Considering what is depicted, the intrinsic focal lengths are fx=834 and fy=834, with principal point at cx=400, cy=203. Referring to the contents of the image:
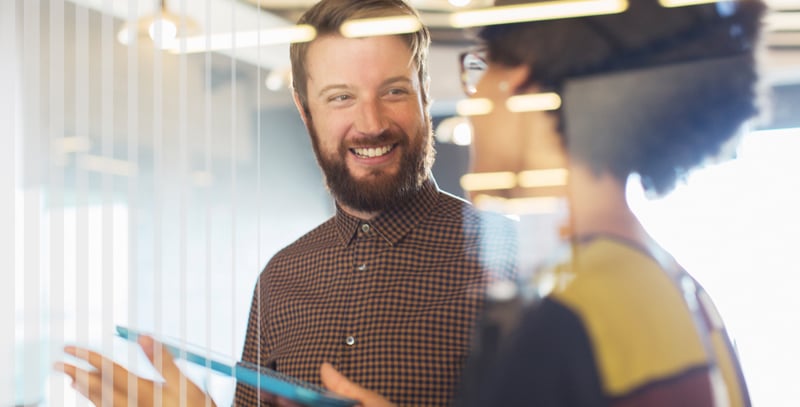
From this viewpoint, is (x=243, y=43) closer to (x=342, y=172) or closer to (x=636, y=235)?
(x=342, y=172)

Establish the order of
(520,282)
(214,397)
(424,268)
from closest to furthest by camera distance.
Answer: (520,282) → (424,268) → (214,397)

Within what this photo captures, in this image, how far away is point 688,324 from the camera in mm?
1140

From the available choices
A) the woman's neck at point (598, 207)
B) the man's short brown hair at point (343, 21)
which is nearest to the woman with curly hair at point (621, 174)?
the woman's neck at point (598, 207)

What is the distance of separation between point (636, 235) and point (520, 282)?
0.18 m

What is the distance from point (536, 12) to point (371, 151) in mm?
377

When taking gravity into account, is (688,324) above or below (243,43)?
below

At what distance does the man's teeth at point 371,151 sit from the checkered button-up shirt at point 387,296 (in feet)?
0.32

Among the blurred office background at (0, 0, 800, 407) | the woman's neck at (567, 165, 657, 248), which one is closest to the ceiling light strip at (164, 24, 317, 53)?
the blurred office background at (0, 0, 800, 407)

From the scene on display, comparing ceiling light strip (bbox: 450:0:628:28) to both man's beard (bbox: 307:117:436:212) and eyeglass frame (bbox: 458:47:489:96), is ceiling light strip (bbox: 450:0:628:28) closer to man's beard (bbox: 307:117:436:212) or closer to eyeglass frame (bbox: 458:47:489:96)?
eyeglass frame (bbox: 458:47:489:96)

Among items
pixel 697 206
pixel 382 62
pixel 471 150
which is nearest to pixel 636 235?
pixel 697 206

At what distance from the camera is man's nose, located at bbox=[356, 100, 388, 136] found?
1436 mm

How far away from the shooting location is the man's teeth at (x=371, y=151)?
4.75 feet

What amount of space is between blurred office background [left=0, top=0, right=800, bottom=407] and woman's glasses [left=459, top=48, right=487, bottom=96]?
0.02 m

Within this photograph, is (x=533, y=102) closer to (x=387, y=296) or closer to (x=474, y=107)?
(x=474, y=107)
